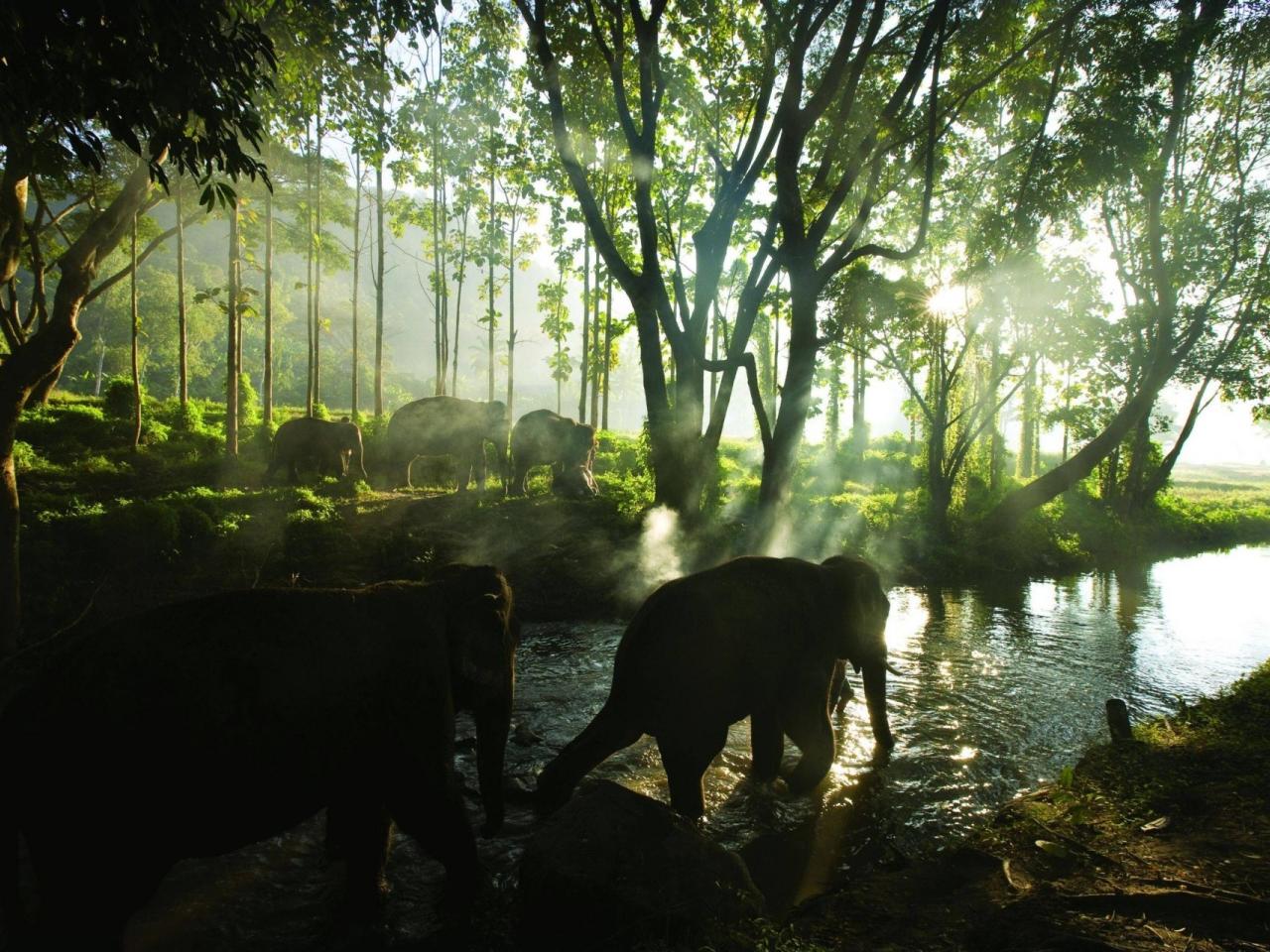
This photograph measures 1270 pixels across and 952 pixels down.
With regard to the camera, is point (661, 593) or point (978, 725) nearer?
point (661, 593)

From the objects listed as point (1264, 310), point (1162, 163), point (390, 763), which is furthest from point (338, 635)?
point (1264, 310)

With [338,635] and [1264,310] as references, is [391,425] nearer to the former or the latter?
[338,635]

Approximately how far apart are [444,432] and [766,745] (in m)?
14.9

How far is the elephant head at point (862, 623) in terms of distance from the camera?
261 inches

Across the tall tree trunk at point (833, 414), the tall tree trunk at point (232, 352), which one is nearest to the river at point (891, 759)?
the tall tree trunk at point (232, 352)

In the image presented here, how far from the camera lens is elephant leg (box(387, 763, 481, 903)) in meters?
4.15

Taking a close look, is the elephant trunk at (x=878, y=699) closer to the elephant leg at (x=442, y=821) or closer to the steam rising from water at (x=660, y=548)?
the elephant leg at (x=442, y=821)

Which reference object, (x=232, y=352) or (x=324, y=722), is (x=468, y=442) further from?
(x=324, y=722)

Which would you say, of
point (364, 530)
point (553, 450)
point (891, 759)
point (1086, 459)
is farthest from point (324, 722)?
point (1086, 459)

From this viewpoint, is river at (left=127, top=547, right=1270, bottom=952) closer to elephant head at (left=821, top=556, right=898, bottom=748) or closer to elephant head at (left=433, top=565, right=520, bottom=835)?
elephant head at (left=821, top=556, right=898, bottom=748)

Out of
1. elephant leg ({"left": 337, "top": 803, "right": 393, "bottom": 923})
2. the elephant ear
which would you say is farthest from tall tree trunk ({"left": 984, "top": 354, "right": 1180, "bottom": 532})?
elephant leg ({"left": 337, "top": 803, "right": 393, "bottom": 923})

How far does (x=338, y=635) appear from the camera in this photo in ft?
13.1

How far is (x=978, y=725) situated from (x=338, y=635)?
283 inches

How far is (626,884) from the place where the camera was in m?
3.80
